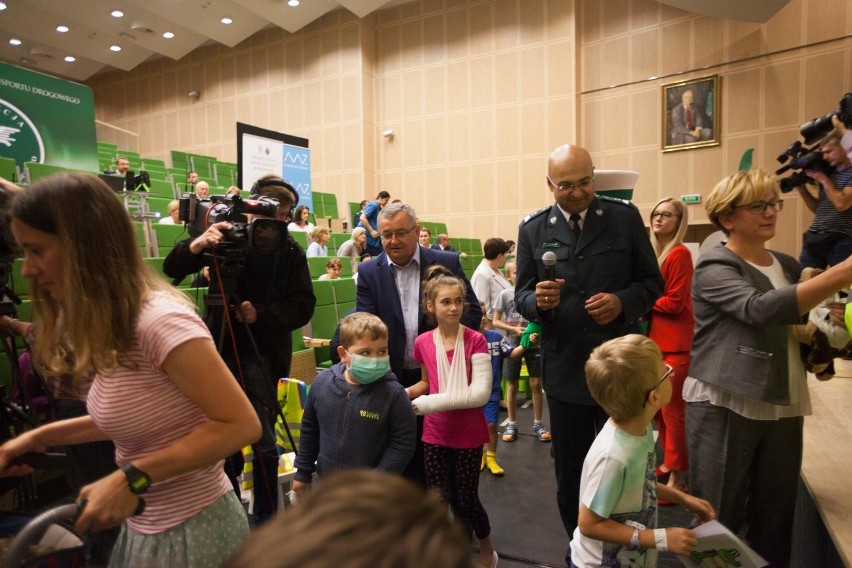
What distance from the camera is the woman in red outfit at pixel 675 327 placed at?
8.66 ft

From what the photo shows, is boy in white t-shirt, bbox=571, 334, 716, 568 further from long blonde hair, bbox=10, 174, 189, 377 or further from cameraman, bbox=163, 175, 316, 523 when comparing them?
cameraman, bbox=163, 175, 316, 523

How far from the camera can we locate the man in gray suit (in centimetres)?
182

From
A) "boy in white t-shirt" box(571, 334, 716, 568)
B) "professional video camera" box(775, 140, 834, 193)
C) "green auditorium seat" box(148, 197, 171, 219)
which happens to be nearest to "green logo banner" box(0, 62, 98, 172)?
"green auditorium seat" box(148, 197, 171, 219)

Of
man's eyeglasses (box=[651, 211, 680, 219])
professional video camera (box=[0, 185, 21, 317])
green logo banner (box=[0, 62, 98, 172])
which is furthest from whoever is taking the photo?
green logo banner (box=[0, 62, 98, 172])

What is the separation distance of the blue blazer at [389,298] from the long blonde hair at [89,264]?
121cm

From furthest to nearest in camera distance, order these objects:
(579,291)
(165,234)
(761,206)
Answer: (165,234) < (579,291) < (761,206)

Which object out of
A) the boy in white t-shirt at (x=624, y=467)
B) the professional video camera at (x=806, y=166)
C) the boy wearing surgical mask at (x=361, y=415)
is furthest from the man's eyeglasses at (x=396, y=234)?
the professional video camera at (x=806, y=166)

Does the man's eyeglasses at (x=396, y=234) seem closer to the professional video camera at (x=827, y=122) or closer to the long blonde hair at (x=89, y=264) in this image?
the long blonde hair at (x=89, y=264)

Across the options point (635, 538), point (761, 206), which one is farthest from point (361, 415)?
point (761, 206)

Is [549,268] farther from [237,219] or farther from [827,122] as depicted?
[827,122]

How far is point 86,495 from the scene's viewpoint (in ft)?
2.84

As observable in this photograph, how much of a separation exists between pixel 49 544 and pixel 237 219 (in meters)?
1.26

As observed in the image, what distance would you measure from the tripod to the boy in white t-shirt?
3.68ft

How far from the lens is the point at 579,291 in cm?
185
